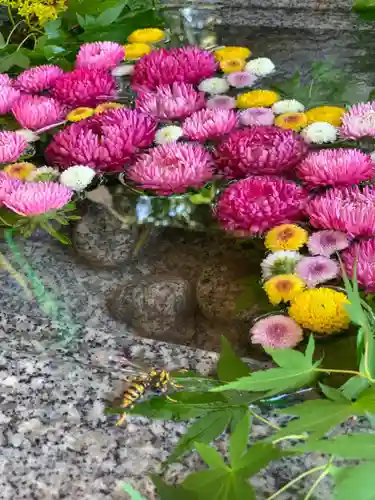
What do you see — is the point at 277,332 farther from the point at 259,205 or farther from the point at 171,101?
the point at 171,101

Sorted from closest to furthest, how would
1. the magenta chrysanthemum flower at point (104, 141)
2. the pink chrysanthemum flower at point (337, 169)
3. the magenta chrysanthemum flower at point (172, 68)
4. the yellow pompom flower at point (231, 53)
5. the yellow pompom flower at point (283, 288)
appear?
the yellow pompom flower at point (283, 288) → the pink chrysanthemum flower at point (337, 169) → the magenta chrysanthemum flower at point (104, 141) → the magenta chrysanthemum flower at point (172, 68) → the yellow pompom flower at point (231, 53)

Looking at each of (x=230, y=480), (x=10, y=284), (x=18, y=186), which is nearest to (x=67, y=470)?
(x=230, y=480)

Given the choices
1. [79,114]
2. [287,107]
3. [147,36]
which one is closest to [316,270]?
[287,107]

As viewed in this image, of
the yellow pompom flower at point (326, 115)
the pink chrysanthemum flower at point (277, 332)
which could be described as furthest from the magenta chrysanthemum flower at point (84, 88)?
the pink chrysanthemum flower at point (277, 332)

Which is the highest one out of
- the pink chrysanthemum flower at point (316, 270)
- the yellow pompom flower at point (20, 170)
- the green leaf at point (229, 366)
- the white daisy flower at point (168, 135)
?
the yellow pompom flower at point (20, 170)

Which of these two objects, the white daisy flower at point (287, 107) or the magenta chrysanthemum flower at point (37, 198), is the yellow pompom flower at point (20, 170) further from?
the white daisy flower at point (287, 107)

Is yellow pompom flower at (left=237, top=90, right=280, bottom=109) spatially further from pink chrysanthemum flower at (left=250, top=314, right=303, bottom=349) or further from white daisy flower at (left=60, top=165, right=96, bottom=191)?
pink chrysanthemum flower at (left=250, top=314, right=303, bottom=349)

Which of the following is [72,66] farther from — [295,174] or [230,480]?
[230,480]

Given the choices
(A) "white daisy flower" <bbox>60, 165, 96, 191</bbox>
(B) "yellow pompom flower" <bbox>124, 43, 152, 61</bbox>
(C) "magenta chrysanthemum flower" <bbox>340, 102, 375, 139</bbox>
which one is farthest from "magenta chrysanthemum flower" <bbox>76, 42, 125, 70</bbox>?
(C) "magenta chrysanthemum flower" <bbox>340, 102, 375, 139</bbox>

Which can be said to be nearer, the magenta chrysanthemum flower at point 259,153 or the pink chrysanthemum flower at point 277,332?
the pink chrysanthemum flower at point 277,332
